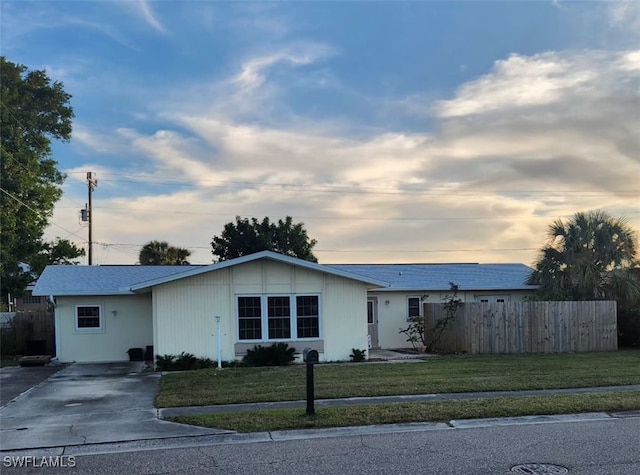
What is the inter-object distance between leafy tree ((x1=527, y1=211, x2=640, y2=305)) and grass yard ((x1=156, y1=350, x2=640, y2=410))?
5.00 metres

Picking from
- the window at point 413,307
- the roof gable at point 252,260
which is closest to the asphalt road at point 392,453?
the roof gable at point 252,260

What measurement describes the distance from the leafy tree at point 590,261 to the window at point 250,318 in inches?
450

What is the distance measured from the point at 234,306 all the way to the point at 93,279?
6856 mm

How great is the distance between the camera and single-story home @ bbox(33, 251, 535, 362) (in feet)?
59.2

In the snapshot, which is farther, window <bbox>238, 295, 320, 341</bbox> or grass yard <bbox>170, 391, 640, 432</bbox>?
window <bbox>238, 295, 320, 341</bbox>

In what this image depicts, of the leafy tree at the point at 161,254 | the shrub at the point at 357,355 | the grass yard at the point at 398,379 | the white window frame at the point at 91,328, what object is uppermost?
the leafy tree at the point at 161,254

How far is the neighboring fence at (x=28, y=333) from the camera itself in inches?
871

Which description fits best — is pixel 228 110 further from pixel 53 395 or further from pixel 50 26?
pixel 53 395

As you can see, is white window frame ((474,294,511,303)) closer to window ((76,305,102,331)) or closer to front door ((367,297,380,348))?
front door ((367,297,380,348))

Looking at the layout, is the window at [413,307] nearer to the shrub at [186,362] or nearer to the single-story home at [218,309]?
the single-story home at [218,309]

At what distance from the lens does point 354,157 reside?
20219mm

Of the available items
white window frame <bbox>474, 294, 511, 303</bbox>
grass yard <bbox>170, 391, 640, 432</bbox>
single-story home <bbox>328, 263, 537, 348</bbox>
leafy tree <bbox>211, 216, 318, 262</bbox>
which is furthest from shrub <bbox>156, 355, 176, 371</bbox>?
leafy tree <bbox>211, 216, 318, 262</bbox>

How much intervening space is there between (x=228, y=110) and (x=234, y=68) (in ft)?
5.13

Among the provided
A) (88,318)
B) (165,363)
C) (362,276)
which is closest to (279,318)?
(362,276)
